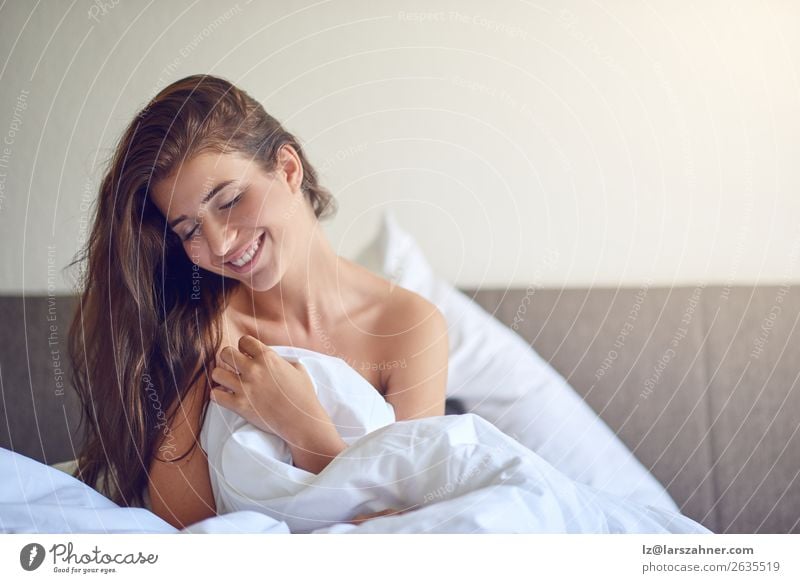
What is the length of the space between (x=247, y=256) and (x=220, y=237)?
3 cm

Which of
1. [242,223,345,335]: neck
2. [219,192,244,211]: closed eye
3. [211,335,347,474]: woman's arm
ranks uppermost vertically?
[219,192,244,211]: closed eye

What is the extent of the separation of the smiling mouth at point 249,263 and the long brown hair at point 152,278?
0.04ft

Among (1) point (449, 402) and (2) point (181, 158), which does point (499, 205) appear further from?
(2) point (181, 158)

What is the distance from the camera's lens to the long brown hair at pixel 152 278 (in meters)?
0.76

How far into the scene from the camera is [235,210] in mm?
751

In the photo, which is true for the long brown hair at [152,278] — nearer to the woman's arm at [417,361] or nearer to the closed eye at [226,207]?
the closed eye at [226,207]

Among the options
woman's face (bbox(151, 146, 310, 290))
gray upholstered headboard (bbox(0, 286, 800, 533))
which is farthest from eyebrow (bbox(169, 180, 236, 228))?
gray upholstered headboard (bbox(0, 286, 800, 533))

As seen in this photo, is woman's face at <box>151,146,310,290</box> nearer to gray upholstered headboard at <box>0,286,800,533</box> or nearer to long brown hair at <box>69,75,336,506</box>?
long brown hair at <box>69,75,336,506</box>

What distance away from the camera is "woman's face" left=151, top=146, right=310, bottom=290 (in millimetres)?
746

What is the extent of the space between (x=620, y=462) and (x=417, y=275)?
284mm

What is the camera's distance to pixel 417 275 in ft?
2.69
